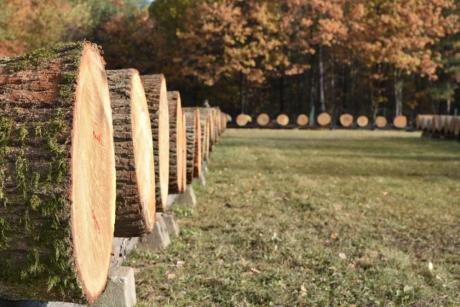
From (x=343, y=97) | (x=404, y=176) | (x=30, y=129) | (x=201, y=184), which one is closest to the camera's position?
(x=30, y=129)

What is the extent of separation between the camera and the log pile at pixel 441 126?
24.3 meters

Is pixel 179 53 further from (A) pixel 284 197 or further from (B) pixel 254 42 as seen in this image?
(A) pixel 284 197

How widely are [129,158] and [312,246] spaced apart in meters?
2.75

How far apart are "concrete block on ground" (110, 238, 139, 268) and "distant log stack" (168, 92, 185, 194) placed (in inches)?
25.2

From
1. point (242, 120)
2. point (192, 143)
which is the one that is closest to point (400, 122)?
point (242, 120)

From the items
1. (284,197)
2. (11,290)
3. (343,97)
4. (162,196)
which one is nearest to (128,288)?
(162,196)

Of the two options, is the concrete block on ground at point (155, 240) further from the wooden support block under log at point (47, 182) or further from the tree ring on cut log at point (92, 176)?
the wooden support block under log at point (47, 182)

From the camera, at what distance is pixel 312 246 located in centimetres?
584

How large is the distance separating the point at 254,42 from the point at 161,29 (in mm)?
9251

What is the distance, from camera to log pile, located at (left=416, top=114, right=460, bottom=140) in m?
24.3

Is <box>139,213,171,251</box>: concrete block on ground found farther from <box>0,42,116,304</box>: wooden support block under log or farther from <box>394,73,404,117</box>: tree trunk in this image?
<box>394,73,404,117</box>: tree trunk

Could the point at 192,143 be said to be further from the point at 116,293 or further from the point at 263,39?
the point at 263,39

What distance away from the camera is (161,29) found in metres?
47.4

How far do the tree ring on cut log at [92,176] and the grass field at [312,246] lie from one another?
55.4 inches
